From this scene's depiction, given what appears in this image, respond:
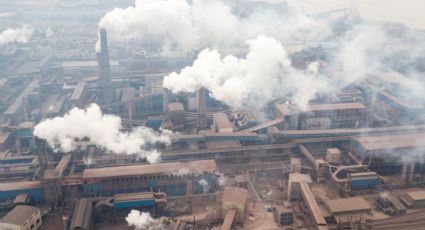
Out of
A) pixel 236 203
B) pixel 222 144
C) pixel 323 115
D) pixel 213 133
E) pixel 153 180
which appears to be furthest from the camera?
pixel 323 115

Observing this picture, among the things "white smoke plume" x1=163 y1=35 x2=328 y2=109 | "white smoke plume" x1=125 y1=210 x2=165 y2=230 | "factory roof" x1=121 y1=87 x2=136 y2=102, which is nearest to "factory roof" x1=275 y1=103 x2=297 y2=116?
"white smoke plume" x1=163 y1=35 x2=328 y2=109

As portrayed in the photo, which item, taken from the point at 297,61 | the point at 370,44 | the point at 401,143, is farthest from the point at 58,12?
the point at 401,143

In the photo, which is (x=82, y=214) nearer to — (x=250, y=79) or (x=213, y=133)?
(x=213, y=133)

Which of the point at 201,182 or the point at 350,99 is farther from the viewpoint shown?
the point at 350,99

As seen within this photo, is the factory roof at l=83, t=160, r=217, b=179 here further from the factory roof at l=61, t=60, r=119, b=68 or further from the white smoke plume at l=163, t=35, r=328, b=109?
the factory roof at l=61, t=60, r=119, b=68

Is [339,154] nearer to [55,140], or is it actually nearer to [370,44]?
[55,140]

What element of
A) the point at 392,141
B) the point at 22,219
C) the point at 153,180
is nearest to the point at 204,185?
the point at 153,180
